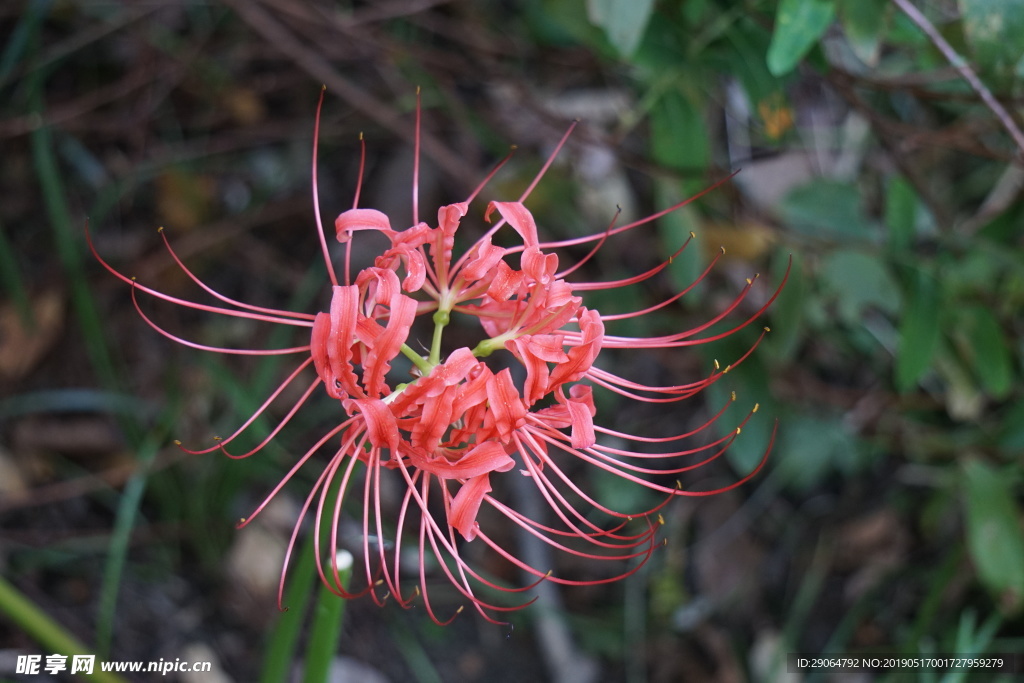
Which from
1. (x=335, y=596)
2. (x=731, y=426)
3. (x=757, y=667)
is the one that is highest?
(x=335, y=596)

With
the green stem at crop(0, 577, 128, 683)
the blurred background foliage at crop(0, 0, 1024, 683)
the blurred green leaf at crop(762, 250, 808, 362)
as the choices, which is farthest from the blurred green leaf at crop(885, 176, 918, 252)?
the green stem at crop(0, 577, 128, 683)

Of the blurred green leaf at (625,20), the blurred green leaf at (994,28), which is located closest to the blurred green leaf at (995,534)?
the blurred green leaf at (994,28)

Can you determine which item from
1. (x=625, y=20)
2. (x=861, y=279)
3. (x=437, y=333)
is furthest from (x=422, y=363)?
(x=861, y=279)

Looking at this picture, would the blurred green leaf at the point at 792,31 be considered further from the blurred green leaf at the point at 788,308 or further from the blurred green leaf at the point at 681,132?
the blurred green leaf at the point at 788,308

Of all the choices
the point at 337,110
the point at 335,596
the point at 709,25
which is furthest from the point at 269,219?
the point at 335,596

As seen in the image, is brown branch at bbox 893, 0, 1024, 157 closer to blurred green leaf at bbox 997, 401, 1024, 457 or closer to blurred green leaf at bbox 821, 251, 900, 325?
blurred green leaf at bbox 821, 251, 900, 325

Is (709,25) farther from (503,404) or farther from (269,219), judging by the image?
(269,219)
